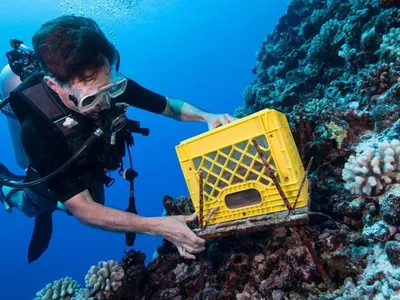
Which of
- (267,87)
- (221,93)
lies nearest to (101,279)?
(267,87)

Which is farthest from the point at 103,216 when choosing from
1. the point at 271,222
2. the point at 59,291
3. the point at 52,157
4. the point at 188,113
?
the point at 59,291

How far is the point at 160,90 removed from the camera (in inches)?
3698

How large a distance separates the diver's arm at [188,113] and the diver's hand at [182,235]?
141 centimetres

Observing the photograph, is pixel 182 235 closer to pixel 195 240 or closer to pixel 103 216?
pixel 195 240

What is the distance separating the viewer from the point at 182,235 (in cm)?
274

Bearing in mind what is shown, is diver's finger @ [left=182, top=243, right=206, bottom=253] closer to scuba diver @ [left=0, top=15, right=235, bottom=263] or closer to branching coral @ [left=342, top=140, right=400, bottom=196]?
scuba diver @ [left=0, top=15, right=235, bottom=263]

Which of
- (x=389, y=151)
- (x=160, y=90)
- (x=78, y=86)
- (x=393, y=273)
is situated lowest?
(x=393, y=273)

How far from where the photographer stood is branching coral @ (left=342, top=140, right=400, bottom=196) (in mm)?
2662

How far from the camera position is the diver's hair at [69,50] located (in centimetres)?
305

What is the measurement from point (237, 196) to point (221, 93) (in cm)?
9000

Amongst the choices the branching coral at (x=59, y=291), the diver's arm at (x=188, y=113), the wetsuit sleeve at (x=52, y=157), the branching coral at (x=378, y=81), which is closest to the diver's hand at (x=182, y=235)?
the wetsuit sleeve at (x=52, y=157)

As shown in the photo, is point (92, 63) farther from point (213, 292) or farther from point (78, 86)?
point (213, 292)

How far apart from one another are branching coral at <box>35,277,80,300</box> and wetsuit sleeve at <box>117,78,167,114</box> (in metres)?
3.54

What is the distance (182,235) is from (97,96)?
1.78 meters
